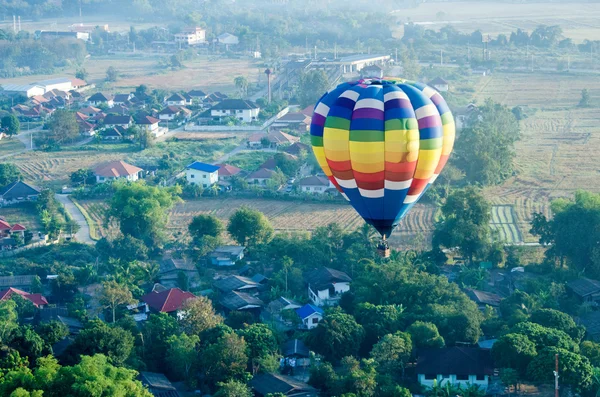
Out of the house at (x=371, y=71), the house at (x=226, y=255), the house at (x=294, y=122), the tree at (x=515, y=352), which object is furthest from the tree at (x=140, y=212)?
the house at (x=371, y=71)

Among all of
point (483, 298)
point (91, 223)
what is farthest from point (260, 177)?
point (483, 298)

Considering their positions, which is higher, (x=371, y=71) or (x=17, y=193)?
(x=371, y=71)

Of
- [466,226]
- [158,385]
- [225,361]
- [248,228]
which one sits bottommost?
[158,385]

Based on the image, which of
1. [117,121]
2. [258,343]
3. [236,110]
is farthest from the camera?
[236,110]

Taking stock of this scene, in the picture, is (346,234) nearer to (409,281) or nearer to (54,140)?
(409,281)

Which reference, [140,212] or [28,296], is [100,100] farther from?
[28,296]

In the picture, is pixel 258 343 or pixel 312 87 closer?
pixel 258 343

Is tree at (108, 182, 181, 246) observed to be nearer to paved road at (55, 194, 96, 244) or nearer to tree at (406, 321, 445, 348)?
paved road at (55, 194, 96, 244)
